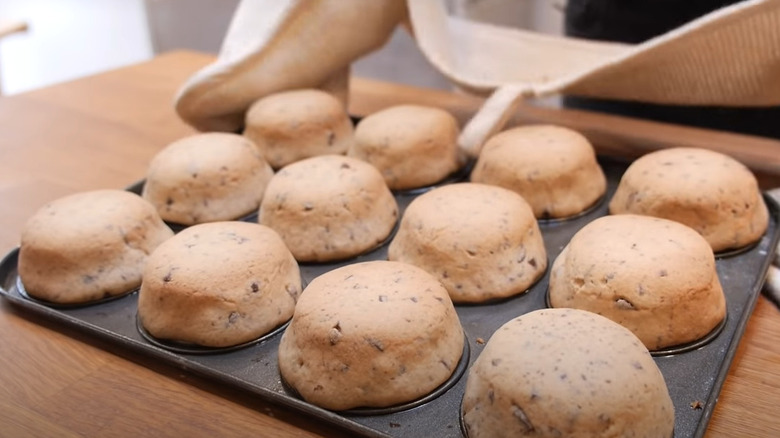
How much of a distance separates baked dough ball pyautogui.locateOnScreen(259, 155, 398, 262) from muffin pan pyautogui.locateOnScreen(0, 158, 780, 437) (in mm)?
31

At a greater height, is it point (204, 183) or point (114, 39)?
point (204, 183)

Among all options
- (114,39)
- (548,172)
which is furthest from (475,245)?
(114,39)

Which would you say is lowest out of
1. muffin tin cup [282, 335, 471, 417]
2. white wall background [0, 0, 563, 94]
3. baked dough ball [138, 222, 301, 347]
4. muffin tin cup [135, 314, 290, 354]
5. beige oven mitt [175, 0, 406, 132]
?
white wall background [0, 0, 563, 94]

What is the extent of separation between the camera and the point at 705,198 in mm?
1299

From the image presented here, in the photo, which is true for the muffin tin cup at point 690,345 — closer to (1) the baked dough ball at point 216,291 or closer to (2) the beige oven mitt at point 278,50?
(1) the baked dough ball at point 216,291

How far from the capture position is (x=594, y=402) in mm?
845

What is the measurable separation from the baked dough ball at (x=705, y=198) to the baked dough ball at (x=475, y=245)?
0.24 meters

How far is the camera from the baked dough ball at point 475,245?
4.01ft

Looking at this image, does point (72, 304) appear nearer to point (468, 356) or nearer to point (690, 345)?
point (468, 356)

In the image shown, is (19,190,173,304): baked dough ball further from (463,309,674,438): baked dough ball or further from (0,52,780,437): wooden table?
(463,309,674,438): baked dough ball

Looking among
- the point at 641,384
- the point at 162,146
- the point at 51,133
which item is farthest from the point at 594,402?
the point at 51,133

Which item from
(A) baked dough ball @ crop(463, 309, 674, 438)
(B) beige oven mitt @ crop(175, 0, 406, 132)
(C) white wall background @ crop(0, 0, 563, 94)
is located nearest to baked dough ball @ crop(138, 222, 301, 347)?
(A) baked dough ball @ crop(463, 309, 674, 438)

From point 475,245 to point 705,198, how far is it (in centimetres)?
44

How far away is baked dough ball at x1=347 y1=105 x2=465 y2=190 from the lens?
1578 millimetres
